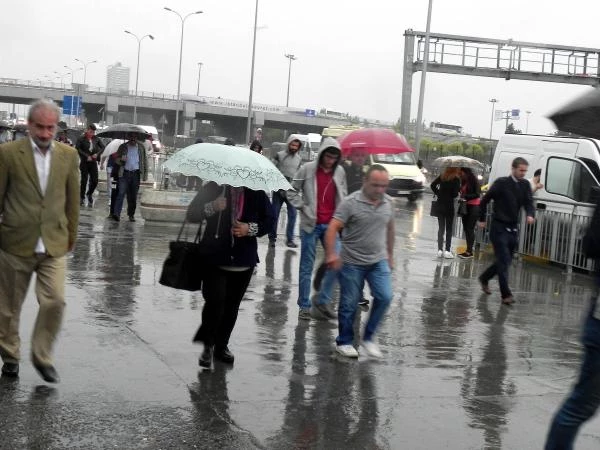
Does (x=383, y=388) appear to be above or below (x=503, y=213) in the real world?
below

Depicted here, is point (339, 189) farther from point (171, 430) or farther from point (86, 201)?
point (86, 201)

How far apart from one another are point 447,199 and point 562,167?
2.12 metres

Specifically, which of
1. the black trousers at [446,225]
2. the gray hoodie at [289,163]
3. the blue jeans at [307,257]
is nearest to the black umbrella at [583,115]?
the blue jeans at [307,257]

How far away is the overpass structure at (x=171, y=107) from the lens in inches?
3780

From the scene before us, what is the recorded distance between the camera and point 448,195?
15.7 metres

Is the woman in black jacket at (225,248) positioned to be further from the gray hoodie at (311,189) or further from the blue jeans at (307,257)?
the blue jeans at (307,257)

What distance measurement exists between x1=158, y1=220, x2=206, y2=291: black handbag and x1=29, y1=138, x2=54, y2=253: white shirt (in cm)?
115

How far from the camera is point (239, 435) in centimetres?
572

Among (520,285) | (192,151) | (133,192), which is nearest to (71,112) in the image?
(133,192)

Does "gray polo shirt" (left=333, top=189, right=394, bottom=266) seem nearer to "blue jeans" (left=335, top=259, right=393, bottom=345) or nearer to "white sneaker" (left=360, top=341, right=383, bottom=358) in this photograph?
"blue jeans" (left=335, top=259, right=393, bottom=345)

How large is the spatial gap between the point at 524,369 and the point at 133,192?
10985mm

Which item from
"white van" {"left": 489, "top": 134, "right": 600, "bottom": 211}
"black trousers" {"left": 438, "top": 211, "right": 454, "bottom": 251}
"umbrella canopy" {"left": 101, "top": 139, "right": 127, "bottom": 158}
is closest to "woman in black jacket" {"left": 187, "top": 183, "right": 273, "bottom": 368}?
"black trousers" {"left": 438, "top": 211, "right": 454, "bottom": 251}

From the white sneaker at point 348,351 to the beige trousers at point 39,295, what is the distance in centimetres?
246

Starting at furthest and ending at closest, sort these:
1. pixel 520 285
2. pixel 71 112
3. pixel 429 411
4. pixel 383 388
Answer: pixel 71 112
pixel 520 285
pixel 383 388
pixel 429 411
